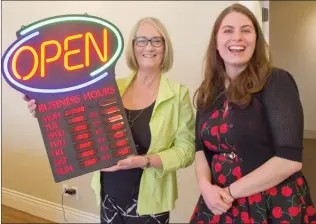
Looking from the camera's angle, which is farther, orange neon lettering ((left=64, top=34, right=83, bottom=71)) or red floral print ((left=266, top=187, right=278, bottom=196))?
orange neon lettering ((left=64, top=34, right=83, bottom=71))

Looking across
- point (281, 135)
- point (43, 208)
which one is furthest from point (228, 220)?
point (43, 208)

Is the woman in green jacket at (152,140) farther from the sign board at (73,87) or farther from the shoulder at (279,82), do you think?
the shoulder at (279,82)

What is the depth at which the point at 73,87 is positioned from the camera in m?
1.32

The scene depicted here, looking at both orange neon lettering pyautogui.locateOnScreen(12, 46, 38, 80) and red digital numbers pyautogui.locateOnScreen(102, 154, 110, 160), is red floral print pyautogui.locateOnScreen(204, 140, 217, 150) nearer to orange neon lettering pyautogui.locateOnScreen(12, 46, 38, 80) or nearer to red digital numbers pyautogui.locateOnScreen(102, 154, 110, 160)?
red digital numbers pyautogui.locateOnScreen(102, 154, 110, 160)

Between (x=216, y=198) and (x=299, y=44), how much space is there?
97cm

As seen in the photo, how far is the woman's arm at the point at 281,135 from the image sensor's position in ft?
3.51

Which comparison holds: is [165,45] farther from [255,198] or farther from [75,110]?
[255,198]

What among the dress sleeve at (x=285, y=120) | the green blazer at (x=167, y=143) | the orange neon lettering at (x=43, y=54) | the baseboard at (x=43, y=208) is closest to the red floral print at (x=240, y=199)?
the dress sleeve at (x=285, y=120)

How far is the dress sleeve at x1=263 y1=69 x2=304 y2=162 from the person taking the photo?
42.1 inches

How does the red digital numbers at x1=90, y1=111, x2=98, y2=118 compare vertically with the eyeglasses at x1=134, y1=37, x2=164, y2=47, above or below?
below

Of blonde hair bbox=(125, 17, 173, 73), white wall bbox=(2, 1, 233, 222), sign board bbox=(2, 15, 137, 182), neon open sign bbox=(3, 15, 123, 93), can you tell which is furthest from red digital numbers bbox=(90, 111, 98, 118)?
white wall bbox=(2, 1, 233, 222)

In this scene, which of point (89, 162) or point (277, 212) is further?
point (89, 162)

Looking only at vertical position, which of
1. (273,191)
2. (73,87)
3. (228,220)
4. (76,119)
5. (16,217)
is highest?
(73,87)

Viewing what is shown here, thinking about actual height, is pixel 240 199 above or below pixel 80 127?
below
